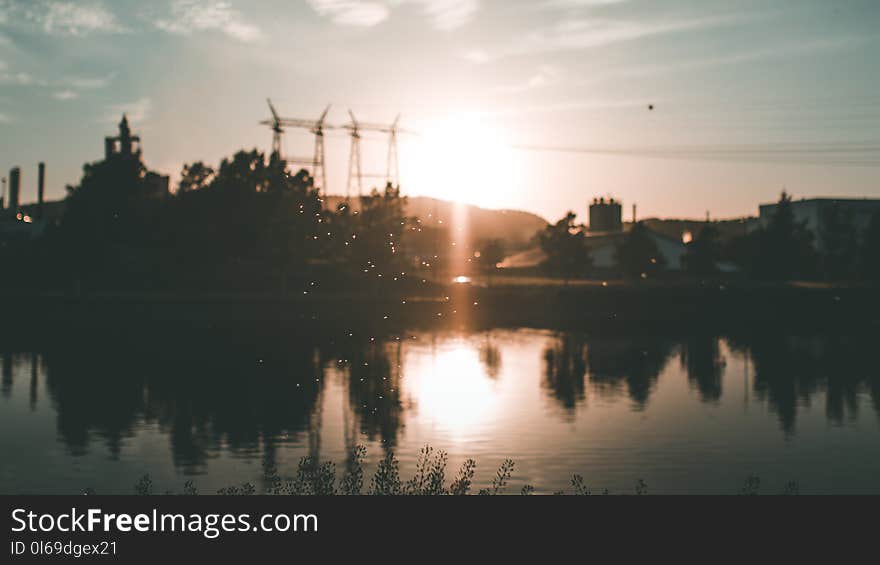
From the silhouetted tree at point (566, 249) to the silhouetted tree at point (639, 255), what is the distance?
22.8 ft

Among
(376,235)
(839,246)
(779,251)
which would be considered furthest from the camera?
(839,246)

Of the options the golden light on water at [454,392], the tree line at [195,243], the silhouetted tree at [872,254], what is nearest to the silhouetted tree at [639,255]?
the silhouetted tree at [872,254]

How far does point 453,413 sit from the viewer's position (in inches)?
2069

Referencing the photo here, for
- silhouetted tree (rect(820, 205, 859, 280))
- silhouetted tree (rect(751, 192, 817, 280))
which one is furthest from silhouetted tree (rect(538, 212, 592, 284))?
silhouetted tree (rect(820, 205, 859, 280))

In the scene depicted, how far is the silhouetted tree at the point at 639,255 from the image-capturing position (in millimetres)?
168375

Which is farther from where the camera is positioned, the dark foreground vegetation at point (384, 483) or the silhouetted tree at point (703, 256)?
the silhouetted tree at point (703, 256)

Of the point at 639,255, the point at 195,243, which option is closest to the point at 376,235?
the point at 195,243

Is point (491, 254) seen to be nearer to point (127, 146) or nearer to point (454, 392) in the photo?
point (127, 146)

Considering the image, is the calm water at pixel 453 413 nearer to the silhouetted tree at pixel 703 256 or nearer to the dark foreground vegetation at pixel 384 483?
the dark foreground vegetation at pixel 384 483

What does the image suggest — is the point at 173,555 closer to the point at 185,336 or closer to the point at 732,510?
the point at 732,510

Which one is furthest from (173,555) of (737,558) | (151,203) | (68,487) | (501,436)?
(151,203)

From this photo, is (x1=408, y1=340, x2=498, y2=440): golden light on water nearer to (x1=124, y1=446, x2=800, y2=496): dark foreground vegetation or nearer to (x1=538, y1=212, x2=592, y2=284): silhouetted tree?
(x1=124, y1=446, x2=800, y2=496): dark foreground vegetation

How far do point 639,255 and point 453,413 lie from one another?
401ft

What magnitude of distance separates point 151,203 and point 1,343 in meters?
48.9
